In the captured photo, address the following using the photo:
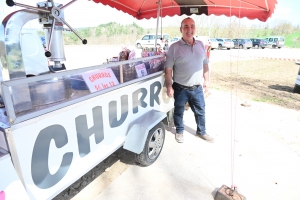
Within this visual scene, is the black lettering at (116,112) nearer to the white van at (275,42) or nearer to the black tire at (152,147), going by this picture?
the black tire at (152,147)

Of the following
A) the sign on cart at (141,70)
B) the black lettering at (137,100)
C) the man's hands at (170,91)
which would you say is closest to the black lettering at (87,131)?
the black lettering at (137,100)

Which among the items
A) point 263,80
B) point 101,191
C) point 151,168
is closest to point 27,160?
point 101,191

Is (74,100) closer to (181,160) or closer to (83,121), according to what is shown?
(83,121)

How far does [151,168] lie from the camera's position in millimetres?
2707

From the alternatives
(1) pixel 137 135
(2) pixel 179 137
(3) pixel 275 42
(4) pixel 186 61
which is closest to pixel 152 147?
(1) pixel 137 135

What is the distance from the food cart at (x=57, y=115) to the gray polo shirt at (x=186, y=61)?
2.09 ft

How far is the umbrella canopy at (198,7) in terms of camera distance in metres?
3.55

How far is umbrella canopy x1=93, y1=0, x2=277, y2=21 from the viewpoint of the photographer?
3.55 metres

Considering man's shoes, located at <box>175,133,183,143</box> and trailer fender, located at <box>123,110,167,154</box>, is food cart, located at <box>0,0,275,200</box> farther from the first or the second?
man's shoes, located at <box>175,133,183,143</box>

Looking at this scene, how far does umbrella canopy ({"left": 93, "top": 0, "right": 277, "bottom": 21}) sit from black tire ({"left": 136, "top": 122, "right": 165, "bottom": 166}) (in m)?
2.66

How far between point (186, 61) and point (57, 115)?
2.03 meters

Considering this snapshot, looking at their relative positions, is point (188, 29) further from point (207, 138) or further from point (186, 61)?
point (207, 138)

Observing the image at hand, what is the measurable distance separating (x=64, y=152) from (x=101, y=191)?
91 centimetres

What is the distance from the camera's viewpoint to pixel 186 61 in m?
2.97
